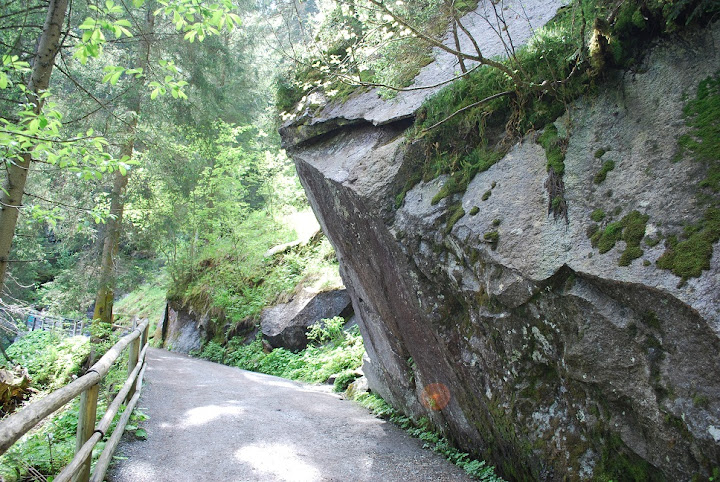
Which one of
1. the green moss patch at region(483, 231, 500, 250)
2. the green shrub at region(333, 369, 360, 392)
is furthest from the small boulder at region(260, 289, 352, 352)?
the green moss patch at region(483, 231, 500, 250)

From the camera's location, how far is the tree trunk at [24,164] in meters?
5.78

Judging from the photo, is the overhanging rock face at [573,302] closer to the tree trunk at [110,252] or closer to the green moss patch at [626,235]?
the green moss patch at [626,235]

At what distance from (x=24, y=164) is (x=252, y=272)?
31.3 feet

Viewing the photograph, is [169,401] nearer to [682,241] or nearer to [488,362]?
[488,362]

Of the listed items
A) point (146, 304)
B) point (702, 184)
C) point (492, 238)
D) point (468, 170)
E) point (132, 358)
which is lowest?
point (132, 358)

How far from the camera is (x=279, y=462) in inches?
180

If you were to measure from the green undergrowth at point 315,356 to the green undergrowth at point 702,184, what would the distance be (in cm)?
716

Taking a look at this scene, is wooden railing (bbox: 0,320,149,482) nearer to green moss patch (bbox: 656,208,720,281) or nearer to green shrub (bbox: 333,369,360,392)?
green moss patch (bbox: 656,208,720,281)

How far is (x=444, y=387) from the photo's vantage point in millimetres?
5086

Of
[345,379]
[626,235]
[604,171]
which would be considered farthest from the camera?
[345,379]

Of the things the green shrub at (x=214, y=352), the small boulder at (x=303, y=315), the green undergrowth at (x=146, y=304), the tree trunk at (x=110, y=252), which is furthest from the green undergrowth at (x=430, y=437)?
the green undergrowth at (x=146, y=304)

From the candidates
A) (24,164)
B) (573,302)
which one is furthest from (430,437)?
(24,164)

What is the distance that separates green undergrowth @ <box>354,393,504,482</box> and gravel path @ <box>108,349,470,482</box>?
106 millimetres

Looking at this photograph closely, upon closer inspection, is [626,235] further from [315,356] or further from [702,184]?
[315,356]
